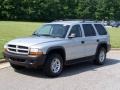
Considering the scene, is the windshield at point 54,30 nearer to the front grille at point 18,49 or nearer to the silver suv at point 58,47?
the silver suv at point 58,47

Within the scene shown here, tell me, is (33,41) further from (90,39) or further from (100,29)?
(100,29)

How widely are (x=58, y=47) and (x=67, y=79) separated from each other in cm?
110

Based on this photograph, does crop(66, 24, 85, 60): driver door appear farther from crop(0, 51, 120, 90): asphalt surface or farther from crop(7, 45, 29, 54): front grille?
crop(7, 45, 29, 54): front grille

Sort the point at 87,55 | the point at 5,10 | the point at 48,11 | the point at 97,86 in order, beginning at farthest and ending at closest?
the point at 48,11
the point at 5,10
the point at 87,55
the point at 97,86

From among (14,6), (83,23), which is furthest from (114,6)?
(83,23)

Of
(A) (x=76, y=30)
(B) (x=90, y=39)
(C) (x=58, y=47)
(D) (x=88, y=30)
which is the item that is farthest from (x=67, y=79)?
(D) (x=88, y=30)

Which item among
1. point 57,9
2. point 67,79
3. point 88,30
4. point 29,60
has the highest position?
point 88,30

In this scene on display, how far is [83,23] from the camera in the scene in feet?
43.3

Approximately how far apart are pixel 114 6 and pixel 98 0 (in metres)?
6.01

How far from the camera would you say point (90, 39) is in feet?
43.1

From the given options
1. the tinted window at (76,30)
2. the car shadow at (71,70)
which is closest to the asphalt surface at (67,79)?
the car shadow at (71,70)

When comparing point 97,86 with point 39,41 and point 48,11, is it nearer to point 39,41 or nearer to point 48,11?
point 39,41

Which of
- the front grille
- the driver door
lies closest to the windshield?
the driver door

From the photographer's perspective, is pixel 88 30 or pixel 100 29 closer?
pixel 88 30
